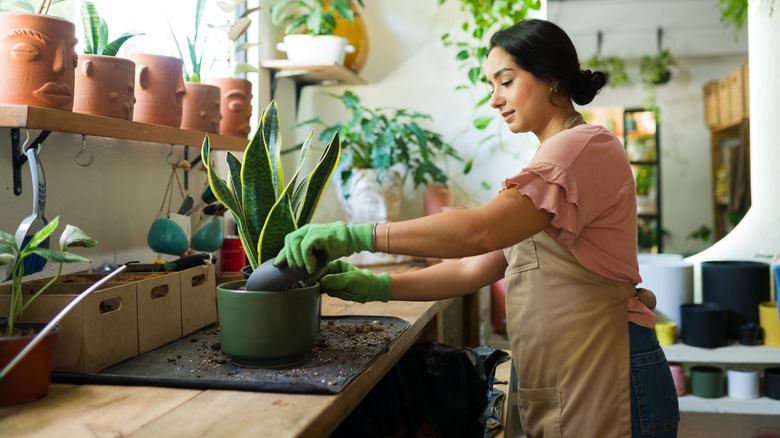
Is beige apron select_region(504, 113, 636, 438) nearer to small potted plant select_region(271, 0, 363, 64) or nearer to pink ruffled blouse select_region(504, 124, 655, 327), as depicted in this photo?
pink ruffled blouse select_region(504, 124, 655, 327)

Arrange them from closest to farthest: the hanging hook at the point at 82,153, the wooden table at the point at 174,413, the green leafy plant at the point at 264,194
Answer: the wooden table at the point at 174,413 < the green leafy plant at the point at 264,194 < the hanging hook at the point at 82,153

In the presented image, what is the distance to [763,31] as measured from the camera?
7.88ft

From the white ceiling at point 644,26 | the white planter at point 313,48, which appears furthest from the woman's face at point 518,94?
the white ceiling at point 644,26

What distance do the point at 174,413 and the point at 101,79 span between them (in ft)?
2.50

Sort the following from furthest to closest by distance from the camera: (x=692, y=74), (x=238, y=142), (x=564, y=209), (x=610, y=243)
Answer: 1. (x=692, y=74)
2. (x=238, y=142)
3. (x=610, y=243)
4. (x=564, y=209)

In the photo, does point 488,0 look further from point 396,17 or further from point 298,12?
point 298,12

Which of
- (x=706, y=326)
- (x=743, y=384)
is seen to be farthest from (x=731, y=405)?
(x=706, y=326)

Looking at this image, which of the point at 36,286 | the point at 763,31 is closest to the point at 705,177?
the point at 763,31

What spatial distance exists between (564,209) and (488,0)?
1844 mm

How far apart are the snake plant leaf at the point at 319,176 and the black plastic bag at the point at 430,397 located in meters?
0.67

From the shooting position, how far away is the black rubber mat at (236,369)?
1009 mm

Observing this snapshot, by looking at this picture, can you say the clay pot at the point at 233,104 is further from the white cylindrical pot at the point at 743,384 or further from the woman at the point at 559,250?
the white cylindrical pot at the point at 743,384

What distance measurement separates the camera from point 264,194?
Result: 3.96ft

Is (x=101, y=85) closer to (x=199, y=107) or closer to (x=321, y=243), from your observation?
(x=199, y=107)
